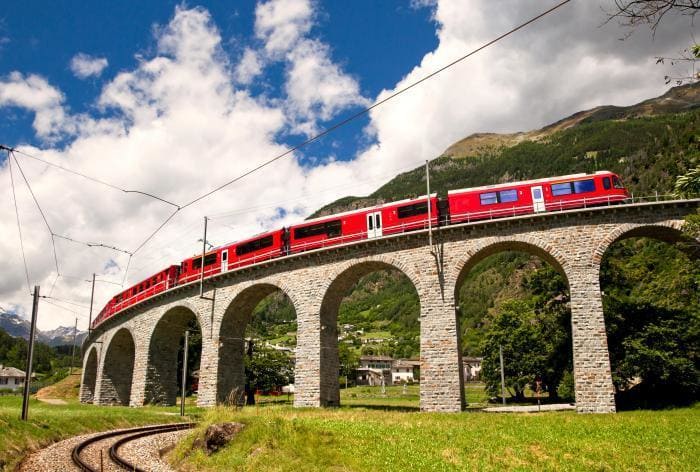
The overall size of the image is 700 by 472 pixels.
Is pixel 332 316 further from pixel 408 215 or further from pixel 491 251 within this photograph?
pixel 491 251

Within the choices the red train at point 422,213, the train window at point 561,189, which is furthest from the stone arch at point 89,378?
the train window at point 561,189

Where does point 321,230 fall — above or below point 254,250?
above

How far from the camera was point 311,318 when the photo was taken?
101ft

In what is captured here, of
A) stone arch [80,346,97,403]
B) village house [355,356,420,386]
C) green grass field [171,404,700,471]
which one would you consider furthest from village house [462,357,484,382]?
green grass field [171,404,700,471]

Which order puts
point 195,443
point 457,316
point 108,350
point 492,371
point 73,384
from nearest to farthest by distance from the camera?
point 195,443, point 457,316, point 492,371, point 108,350, point 73,384

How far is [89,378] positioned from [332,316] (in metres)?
41.3

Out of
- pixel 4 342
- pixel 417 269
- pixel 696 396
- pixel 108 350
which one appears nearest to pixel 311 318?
pixel 417 269

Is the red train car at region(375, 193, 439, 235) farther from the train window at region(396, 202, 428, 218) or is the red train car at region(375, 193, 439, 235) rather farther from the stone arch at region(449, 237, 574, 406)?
the stone arch at region(449, 237, 574, 406)

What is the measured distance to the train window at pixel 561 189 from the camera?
26.3 meters

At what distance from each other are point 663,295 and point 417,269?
621 inches

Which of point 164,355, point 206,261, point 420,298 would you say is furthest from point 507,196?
point 164,355

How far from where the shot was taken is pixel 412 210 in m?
29.4

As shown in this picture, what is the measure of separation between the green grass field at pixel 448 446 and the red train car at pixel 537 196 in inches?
436

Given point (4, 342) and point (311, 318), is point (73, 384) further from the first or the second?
point (4, 342)
